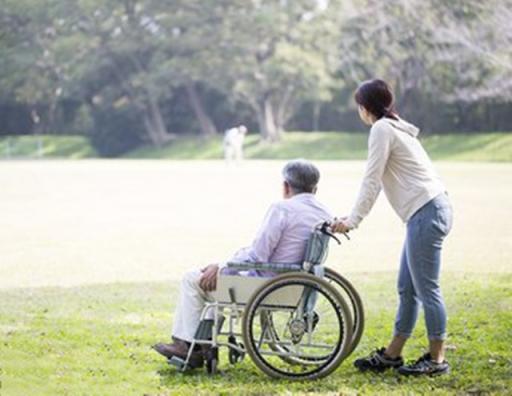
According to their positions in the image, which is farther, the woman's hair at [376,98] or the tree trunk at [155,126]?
the tree trunk at [155,126]

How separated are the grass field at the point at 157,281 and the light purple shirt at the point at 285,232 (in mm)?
530

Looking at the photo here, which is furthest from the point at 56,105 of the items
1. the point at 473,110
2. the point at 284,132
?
the point at 473,110

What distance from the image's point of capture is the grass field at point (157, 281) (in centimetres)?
424

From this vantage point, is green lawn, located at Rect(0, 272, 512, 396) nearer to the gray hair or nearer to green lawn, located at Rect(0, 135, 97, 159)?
the gray hair

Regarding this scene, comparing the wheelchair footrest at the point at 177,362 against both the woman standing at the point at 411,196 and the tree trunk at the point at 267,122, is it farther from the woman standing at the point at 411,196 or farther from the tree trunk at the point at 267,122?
the tree trunk at the point at 267,122

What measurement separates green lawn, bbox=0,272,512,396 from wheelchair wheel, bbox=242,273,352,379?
90mm

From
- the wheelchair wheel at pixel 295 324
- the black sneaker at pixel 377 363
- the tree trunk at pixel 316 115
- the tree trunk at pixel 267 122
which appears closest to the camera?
the wheelchair wheel at pixel 295 324

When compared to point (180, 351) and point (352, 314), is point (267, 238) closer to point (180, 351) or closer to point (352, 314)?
point (352, 314)

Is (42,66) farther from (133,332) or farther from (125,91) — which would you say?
(133,332)

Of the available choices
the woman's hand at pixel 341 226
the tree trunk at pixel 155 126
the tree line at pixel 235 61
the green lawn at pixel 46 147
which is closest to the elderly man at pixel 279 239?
the woman's hand at pixel 341 226

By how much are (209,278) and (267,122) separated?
38445mm

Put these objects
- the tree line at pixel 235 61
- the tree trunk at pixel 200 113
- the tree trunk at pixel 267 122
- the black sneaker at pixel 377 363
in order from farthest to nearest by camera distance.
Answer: the tree trunk at pixel 200 113 < the tree trunk at pixel 267 122 < the tree line at pixel 235 61 < the black sneaker at pixel 377 363

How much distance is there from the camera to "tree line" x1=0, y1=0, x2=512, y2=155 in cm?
3912

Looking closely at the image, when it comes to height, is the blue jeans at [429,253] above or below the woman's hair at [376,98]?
below
